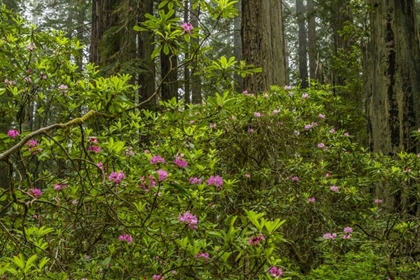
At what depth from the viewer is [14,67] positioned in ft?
11.1

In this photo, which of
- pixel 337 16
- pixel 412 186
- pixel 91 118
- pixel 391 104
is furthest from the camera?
pixel 337 16

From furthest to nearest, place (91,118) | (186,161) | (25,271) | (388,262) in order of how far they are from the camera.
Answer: (388,262) < (186,161) < (91,118) < (25,271)

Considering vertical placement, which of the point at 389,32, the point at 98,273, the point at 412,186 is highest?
the point at 389,32

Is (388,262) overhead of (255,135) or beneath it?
beneath

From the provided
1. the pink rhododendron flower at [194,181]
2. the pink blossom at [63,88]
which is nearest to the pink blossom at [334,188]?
the pink rhododendron flower at [194,181]

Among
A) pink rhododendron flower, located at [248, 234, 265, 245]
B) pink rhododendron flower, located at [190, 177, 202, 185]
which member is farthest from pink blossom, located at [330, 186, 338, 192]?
pink rhododendron flower, located at [248, 234, 265, 245]

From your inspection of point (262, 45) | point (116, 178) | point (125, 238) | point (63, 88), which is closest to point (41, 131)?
point (116, 178)

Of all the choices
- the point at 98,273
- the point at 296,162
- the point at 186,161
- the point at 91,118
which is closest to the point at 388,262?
the point at 296,162

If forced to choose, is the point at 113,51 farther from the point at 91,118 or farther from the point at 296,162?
the point at 91,118

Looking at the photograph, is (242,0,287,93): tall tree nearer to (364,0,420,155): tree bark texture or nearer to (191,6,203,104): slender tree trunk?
(191,6,203,104): slender tree trunk

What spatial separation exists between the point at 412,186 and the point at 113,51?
19.7 ft

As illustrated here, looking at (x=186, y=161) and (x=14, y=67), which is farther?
(x=14, y=67)

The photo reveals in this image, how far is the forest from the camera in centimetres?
232

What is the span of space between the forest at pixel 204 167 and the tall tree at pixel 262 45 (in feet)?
0.06
